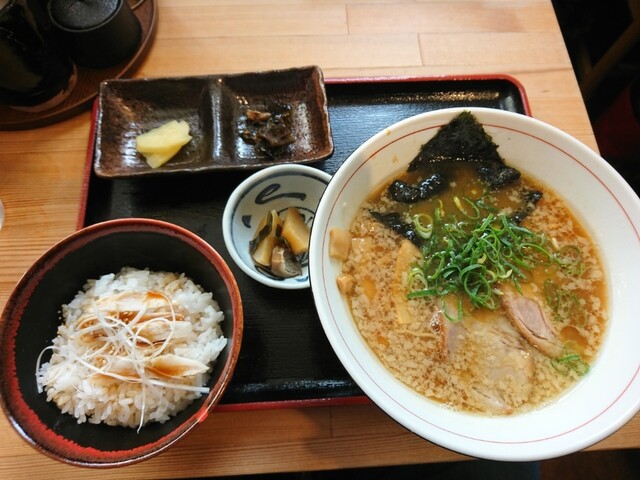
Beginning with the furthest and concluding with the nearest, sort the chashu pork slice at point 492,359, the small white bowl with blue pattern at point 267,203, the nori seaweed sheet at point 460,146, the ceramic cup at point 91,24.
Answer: the ceramic cup at point 91,24, the small white bowl with blue pattern at point 267,203, the nori seaweed sheet at point 460,146, the chashu pork slice at point 492,359

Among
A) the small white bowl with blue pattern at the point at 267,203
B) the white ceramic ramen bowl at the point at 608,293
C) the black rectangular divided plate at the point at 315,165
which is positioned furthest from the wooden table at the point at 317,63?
the small white bowl with blue pattern at the point at 267,203

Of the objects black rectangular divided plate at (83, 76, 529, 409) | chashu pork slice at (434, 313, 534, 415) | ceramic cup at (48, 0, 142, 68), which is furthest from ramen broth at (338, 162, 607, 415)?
ceramic cup at (48, 0, 142, 68)

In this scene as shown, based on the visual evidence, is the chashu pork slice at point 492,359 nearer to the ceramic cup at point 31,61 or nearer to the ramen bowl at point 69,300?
the ramen bowl at point 69,300

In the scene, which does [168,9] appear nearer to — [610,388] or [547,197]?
[547,197]

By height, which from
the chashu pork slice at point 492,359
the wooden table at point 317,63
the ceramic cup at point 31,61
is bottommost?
the chashu pork slice at point 492,359

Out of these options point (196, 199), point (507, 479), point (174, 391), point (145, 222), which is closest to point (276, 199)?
point (196, 199)

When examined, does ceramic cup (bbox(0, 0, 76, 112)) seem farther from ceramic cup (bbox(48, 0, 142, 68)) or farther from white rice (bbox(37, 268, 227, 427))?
white rice (bbox(37, 268, 227, 427))
